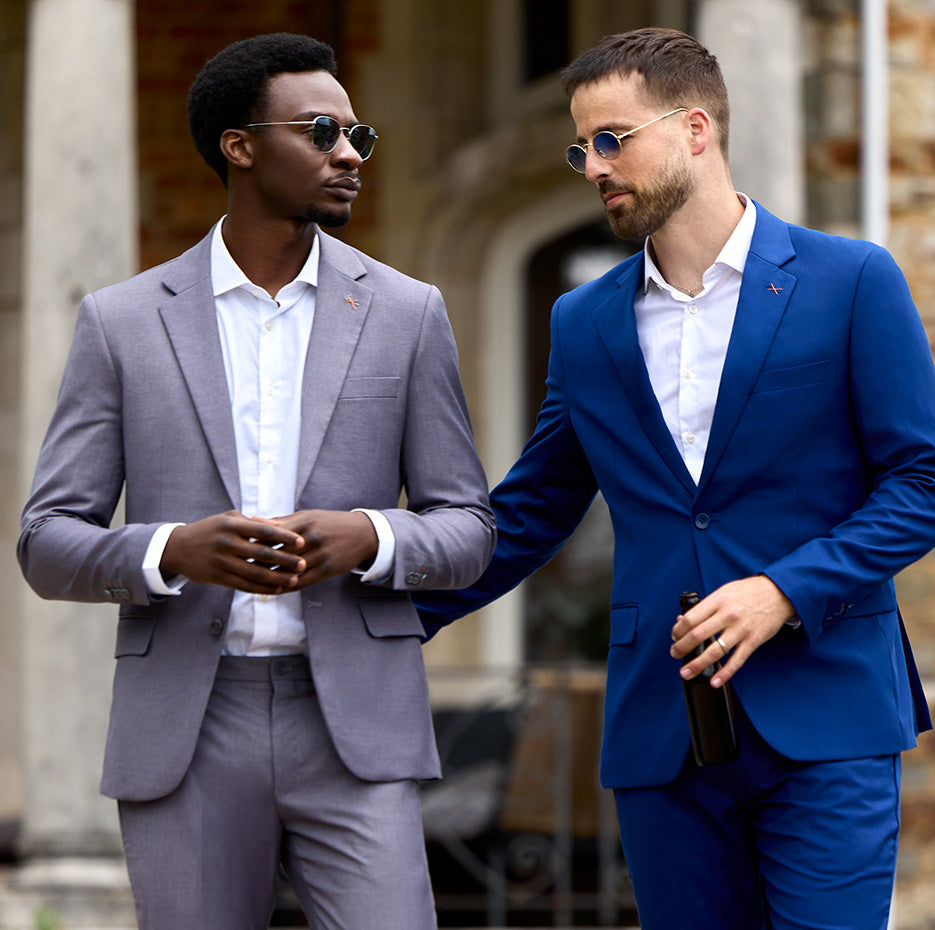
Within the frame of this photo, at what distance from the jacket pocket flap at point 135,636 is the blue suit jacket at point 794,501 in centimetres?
85

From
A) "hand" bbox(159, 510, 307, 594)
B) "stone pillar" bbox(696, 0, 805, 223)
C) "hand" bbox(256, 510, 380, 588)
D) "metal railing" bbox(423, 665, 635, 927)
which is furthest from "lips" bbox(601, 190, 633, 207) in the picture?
"metal railing" bbox(423, 665, 635, 927)

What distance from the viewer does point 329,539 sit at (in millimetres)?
2547

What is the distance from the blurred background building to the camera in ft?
20.1

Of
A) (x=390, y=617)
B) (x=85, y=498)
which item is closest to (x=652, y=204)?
(x=390, y=617)

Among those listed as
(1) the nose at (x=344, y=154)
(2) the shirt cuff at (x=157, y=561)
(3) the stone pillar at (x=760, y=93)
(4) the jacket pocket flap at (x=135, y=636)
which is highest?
(3) the stone pillar at (x=760, y=93)

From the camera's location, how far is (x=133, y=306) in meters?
2.81

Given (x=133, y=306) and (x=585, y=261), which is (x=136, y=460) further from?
(x=585, y=261)

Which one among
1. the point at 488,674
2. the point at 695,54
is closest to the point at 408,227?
the point at 488,674

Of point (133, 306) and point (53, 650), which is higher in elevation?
point (133, 306)

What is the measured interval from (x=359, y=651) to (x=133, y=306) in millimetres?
703

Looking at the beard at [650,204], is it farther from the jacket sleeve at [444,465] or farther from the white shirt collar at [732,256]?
the jacket sleeve at [444,465]

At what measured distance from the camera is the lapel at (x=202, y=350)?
2701 mm

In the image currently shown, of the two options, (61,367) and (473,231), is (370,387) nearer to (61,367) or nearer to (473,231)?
(61,367)

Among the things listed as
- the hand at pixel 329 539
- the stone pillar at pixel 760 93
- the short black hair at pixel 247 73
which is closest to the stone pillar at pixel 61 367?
the stone pillar at pixel 760 93
